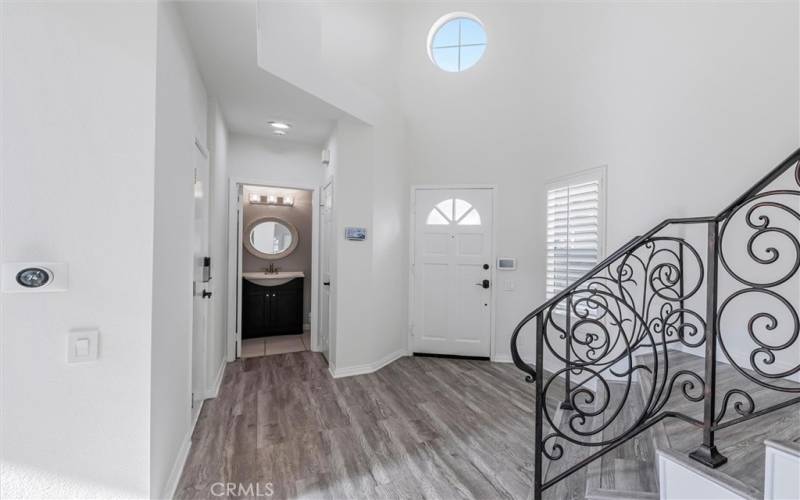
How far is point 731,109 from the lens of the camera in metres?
2.35

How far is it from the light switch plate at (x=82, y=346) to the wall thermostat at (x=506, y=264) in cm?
362

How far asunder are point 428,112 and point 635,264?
271 centimetres

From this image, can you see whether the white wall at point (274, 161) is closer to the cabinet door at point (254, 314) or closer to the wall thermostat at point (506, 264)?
the cabinet door at point (254, 314)

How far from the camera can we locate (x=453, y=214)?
4301 millimetres

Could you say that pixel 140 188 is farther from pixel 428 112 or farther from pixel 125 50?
pixel 428 112

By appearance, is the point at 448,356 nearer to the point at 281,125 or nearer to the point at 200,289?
the point at 200,289

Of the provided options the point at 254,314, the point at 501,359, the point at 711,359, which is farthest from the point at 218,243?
the point at 711,359

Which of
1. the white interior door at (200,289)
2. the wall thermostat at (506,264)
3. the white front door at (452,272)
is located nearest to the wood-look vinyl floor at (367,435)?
the white interior door at (200,289)

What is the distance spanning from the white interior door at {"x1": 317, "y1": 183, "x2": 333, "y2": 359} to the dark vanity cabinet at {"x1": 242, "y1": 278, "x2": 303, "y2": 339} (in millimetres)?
932

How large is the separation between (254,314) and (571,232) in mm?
4175

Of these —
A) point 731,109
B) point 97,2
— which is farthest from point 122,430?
point 731,109

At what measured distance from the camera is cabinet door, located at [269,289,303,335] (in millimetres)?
5090

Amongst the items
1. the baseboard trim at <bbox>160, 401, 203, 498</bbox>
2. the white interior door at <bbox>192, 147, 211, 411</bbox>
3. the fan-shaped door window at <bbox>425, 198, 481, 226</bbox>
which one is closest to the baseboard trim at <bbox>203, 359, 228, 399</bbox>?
the white interior door at <bbox>192, 147, 211, 411</bbox>

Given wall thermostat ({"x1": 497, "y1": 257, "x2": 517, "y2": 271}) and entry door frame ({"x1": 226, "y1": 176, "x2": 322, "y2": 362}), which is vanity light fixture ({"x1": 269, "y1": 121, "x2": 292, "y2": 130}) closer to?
entry door frame ({"x1": 226, "y1": 176, "x2": 322, "y2": 362})
